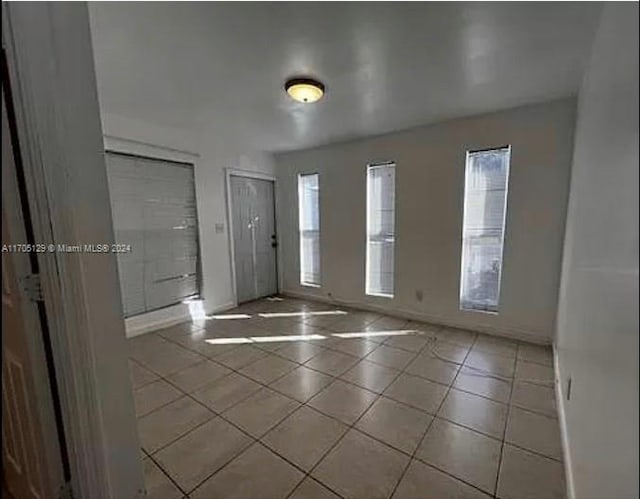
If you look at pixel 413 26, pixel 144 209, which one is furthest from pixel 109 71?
pixel 413 26

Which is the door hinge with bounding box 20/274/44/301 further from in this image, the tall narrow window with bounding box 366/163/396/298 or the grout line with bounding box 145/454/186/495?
the tall narrow window with bounding box 366/163/396/298

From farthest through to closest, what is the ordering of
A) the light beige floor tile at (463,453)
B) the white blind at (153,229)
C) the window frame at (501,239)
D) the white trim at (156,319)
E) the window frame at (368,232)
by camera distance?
the window frame at (368,232), the white trim at (156,319), the white blind at (153,229), the window frame at (501,239), the light beige floor tile at (463,453)

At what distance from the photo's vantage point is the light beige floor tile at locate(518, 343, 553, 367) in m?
2.74

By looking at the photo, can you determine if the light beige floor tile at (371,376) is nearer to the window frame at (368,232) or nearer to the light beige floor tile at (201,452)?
the light beige floor tile at (201,452)

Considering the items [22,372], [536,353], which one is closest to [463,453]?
[536,353]

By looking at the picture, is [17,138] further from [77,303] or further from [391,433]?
[391,433]

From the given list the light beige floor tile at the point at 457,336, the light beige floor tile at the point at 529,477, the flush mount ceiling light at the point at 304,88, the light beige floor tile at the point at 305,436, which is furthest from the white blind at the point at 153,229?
the light beige floor tile at the point at 529,477

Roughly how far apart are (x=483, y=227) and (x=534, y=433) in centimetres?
201

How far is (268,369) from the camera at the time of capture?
8.75 feet

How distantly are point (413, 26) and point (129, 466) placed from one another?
2576 millimetres

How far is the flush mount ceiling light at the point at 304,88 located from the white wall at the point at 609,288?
1.65m

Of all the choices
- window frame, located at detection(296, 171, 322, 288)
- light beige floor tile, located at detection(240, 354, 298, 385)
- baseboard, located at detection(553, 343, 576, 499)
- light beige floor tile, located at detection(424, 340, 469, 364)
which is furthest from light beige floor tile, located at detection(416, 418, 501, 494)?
window frame, located at detection(296, 171, 322, 288)

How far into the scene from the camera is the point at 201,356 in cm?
293

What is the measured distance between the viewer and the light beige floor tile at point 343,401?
2061mm
